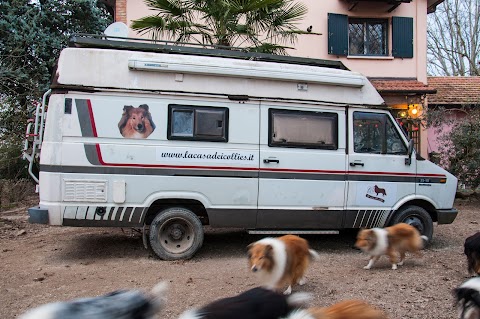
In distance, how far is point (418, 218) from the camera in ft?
22.0

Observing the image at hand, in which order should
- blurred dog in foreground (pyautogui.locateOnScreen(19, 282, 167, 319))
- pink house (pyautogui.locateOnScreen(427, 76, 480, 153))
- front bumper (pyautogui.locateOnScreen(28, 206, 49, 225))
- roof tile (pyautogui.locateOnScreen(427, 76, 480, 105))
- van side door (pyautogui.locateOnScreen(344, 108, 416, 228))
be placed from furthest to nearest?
roof tile (pyautogui.locateOnScreen(427, 76, 480, 105))
pink house (pyautogui.locateOnScreen(427, 76, 480, 153))
van side door (pyautogui.locateOnScreen(344, 108, 416, 228))
front bumper (pyautogui.locateOnScreen(28, 206, 49, 225))
blurred dog in foreground (pyautogui.locateOnScreen(19, 282, 167, 319))

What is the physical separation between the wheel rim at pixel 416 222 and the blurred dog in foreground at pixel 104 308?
5396mm

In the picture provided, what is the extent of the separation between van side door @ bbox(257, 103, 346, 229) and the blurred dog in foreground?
391cm

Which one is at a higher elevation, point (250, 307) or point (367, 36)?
point (367, 36)

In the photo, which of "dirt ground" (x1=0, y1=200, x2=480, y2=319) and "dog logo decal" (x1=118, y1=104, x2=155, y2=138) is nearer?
"dirt ground" (x1=0, y1=200, x2=480, y2=319)

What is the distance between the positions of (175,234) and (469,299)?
13.3ft

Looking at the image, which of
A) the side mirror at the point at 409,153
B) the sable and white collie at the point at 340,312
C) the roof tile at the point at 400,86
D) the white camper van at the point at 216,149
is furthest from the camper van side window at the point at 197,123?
the roof tile at the point at 400,86

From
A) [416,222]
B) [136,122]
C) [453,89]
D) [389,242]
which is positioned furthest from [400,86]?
[136,122]

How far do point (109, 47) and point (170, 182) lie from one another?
2213mm

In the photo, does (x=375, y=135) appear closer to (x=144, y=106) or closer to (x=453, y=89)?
(x=144, y=106)

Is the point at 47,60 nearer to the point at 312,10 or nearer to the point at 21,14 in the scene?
the point at 21,14

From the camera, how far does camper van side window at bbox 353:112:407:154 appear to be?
254 inches

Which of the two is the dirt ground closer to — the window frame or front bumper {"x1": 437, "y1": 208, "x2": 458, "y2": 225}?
front bumper {"x1": 437, "y1": 208, "x2": 458, "y2": 225}

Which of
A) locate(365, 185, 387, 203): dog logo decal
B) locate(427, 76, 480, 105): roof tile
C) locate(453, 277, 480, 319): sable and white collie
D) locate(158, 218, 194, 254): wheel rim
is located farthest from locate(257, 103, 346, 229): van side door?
locate(427, 76, 480, 105): roof tile
